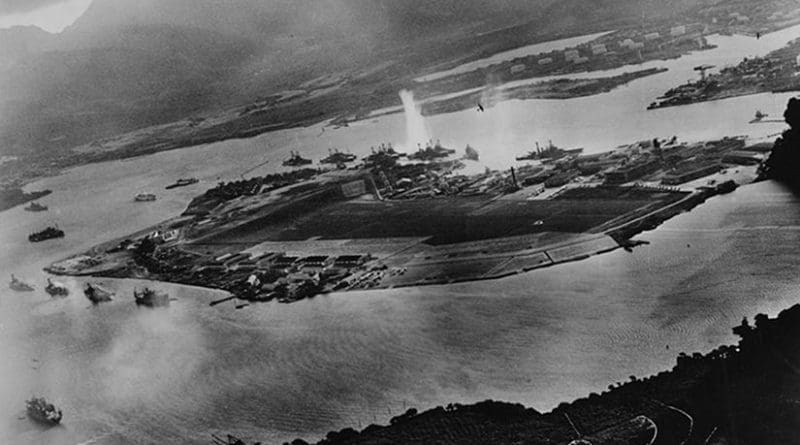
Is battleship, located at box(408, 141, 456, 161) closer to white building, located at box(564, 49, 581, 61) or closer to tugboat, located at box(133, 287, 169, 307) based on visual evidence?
tugboat, located at box(133, 287, 169, 307)

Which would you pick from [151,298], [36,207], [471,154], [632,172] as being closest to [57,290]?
[151,298]

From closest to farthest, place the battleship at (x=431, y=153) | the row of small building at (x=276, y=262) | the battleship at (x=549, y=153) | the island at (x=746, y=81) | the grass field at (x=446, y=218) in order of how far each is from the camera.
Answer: the grass field at (x=446, y=218)
the row of small building at (x=276, y=262)
the battleship at (x=549, y=153)
the island at (x=746, y=81)
the battleship at (x=431, y=153)

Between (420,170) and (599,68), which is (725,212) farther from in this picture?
(599,68)

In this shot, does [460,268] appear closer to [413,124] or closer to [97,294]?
[97,294]

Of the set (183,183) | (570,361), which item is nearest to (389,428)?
(570,361)

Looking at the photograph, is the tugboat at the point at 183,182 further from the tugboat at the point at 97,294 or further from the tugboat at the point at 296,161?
the tugboat at the point at 97,294

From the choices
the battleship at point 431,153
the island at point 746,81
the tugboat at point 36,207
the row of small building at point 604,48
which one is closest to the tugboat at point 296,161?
the battleship at point 431,153
